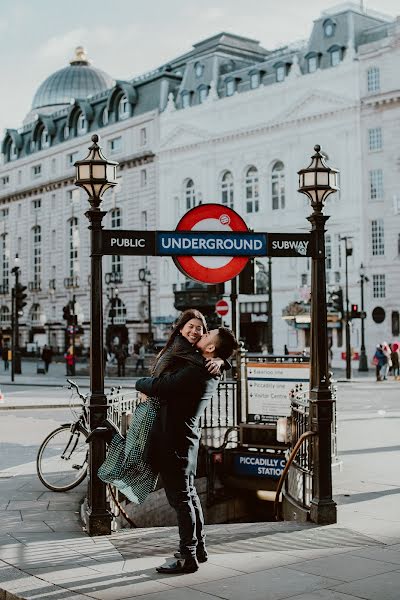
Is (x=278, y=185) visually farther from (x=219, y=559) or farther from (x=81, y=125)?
(x=219, y=559)

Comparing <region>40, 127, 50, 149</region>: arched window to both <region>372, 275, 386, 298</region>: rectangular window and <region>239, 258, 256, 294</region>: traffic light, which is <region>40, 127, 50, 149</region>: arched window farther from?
<region>239, 258, 256, 294</region>: traffic light

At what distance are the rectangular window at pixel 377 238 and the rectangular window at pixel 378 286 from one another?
145cm

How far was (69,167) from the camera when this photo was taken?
79.7 m

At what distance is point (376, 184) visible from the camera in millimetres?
52844

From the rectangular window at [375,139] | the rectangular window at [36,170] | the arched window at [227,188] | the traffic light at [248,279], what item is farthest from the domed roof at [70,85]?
the traffic light at [248,279]

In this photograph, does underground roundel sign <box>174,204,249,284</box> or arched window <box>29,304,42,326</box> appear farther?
arched window <box>29,304,42,326</box>

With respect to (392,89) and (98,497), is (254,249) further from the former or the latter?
(392,89)

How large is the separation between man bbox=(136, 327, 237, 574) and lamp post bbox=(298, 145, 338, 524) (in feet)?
6.94

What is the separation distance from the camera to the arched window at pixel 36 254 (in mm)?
85250

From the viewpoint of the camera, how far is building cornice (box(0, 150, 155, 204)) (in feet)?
227

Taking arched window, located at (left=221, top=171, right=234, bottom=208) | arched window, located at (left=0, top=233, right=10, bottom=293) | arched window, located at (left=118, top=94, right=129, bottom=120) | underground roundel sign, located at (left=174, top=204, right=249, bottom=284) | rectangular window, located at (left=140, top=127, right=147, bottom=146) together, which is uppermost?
arched window, located at (left=118, top=94, right=129, bottom=120)

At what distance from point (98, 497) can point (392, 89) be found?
4692cm

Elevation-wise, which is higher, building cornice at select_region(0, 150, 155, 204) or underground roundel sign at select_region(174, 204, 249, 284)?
building cornice at select_region(0, 150, 155, 204)

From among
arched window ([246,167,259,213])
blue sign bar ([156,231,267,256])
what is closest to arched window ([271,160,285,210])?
arched window ([246,167,259,213])
